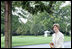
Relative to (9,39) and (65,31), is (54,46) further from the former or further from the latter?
(65,31)

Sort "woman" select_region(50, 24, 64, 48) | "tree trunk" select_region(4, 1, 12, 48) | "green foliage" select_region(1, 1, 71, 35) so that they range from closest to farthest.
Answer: "woman" select_region(50, 24, 64, 48)
"tree trunk" select_region(4, 1, 12, 48)
"green foliage" select_region(1, 1, 71, 35)

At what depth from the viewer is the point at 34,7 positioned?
3250mm

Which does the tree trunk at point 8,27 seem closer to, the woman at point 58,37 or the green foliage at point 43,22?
the green foliage at point 43,22

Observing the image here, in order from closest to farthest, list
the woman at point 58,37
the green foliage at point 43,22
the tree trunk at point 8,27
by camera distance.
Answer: the woman at point 58,37, the tree trunk at point 8,27, the green foliage at point 43,22

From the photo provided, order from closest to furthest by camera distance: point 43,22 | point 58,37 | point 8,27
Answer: point 58,37
point 8,27
point 43,22

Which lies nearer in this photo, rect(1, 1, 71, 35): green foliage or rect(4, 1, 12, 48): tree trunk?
rect(4, 1, 12, 48): tree trunk

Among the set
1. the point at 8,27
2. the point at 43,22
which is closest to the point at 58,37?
the point at 8,27

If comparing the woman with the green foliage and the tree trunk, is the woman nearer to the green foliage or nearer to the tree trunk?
the tree trunk

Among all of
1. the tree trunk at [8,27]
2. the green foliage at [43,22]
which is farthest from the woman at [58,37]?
the green foliage at [43,22]

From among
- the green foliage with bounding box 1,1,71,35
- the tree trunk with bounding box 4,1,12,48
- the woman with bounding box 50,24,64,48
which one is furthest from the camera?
the green foliage with bounding box 1,1,71,35

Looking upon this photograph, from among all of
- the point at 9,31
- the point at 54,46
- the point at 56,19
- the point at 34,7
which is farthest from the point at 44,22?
the point at 54,46

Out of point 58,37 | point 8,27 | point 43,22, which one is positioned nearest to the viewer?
point 58,37

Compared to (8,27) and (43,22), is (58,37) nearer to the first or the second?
(8,27)

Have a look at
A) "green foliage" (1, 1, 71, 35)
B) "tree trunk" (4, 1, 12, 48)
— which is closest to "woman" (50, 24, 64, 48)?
"tree trunk" (4, 1, 12, 48)
